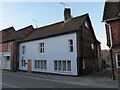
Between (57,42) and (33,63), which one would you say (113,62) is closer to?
(57,42)

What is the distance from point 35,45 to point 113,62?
1362 centimetres

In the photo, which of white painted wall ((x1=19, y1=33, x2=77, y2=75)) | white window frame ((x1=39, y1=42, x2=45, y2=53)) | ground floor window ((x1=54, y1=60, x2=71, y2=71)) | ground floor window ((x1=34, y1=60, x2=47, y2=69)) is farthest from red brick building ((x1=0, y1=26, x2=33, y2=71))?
ground floor window ((x1=54, y1=60, x2=71, y2=71))

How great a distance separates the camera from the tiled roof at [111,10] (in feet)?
63.9

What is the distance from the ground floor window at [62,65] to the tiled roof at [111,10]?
7.48 metres

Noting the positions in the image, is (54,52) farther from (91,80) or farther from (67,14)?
(91,80)

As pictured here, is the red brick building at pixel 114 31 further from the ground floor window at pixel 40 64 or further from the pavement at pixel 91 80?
the ground floor window at pixel 40 64

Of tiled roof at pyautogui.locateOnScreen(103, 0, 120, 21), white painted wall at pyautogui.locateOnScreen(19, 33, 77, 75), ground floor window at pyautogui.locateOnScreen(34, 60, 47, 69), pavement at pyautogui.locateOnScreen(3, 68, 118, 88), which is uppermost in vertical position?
tiled roof at pyautogui.locateOnScreen(103, 0, 120, 21)

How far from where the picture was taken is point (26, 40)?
29719 millimetres

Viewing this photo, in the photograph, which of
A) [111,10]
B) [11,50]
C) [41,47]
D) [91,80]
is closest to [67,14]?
[41,47]

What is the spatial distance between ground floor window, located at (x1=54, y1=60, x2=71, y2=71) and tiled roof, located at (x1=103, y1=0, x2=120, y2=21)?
A: 7.48 m

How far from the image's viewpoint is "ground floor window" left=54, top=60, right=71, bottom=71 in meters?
22.4

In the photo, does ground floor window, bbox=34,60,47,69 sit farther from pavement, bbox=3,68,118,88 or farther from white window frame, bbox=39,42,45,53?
pavement, bbox=3,68,118,88

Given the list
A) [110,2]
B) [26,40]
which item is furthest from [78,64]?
[26,40]

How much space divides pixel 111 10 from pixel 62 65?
9.49 m
